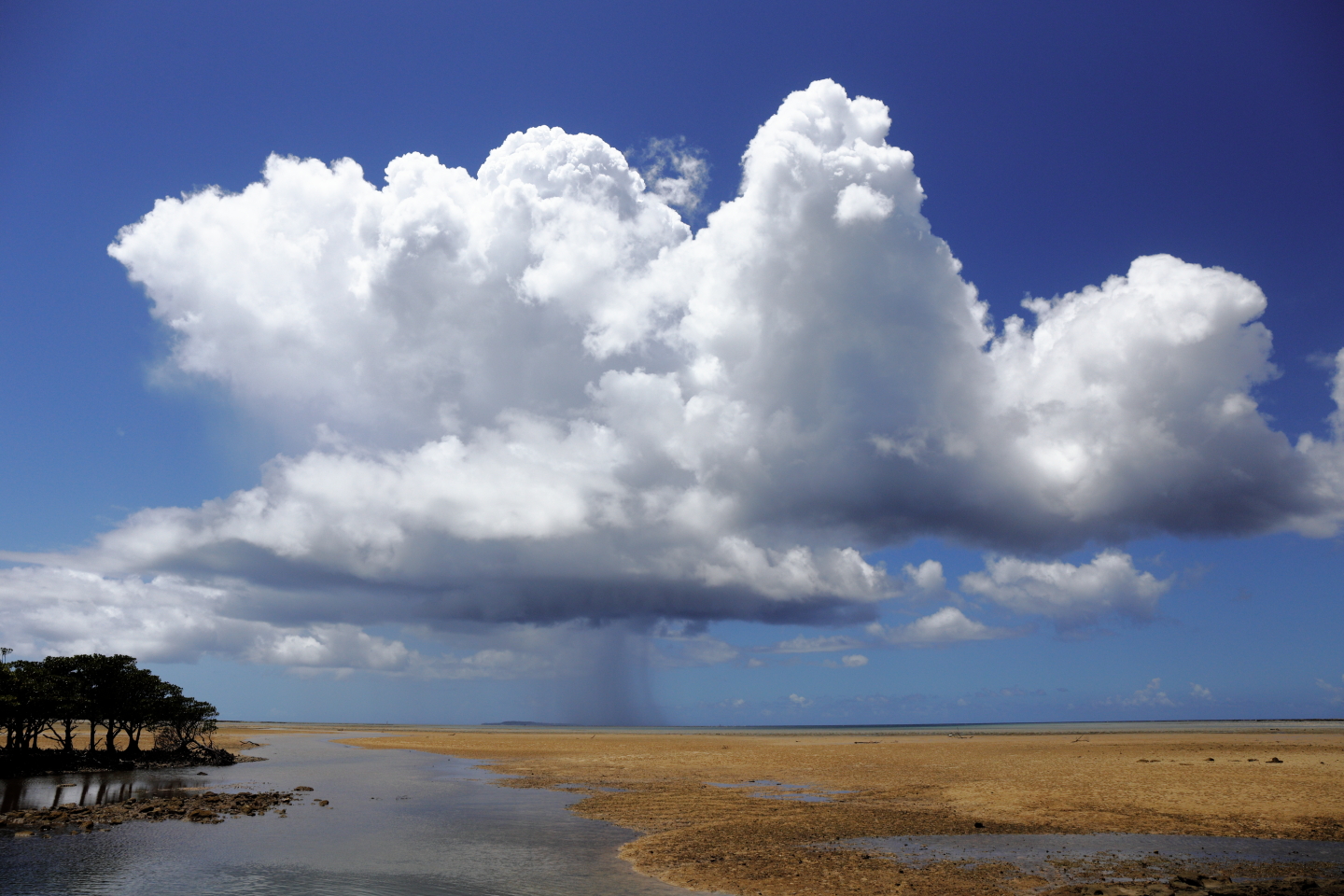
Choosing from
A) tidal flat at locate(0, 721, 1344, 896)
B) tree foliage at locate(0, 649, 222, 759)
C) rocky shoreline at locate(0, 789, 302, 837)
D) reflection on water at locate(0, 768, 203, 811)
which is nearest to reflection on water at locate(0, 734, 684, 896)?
tidal flat at locate(0, 721, 1344, 896)

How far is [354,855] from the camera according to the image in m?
25.4

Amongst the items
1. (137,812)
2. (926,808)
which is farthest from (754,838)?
(137,812)

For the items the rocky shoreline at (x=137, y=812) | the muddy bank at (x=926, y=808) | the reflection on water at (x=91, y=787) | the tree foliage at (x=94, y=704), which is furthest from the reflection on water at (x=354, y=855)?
the tree foliage at (x=94, y=704)

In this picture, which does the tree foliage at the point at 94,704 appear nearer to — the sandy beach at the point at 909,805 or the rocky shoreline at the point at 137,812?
the rocky shoreline at the point at 137,812

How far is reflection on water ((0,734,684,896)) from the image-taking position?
21000 millimetres

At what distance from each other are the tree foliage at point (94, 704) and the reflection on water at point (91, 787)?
3.68m

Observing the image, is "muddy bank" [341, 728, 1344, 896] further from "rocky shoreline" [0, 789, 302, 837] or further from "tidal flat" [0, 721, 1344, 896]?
"rocky shoreline" [0, 789, 302, 837]

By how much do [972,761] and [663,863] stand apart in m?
45.7

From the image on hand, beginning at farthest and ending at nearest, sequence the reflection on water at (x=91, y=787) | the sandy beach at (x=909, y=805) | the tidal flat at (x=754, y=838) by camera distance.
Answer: the reflection on water at (x=91, y=787) < the sandy beach at (x=909, y=805) < the tidal flat at (x=754, y=838)

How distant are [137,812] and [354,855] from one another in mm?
14735

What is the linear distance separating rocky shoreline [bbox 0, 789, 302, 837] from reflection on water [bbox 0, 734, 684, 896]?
3.89 feet

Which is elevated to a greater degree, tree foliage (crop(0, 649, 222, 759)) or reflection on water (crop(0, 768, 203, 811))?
tree foliage (crop(0, 649, 222, 759))

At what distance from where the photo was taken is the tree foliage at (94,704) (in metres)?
45.7

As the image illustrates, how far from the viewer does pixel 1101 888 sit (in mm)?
18969
